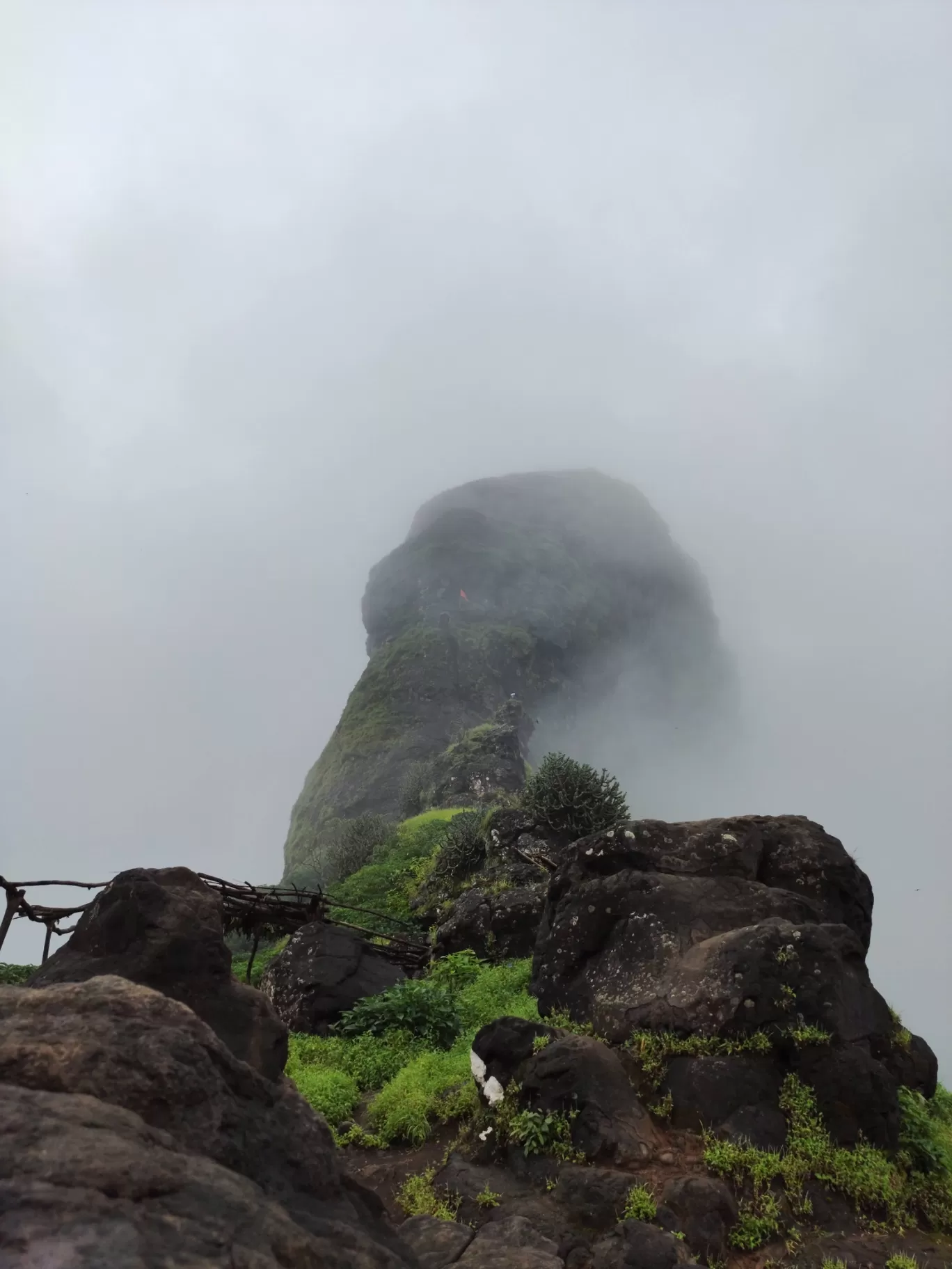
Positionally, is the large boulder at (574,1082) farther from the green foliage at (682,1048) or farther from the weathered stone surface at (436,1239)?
the weathered stone surface at (436,1239)

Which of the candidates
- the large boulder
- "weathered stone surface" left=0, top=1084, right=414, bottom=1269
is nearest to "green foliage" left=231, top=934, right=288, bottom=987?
the large boulder

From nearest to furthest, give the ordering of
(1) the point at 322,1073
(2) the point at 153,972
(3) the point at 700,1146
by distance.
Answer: (2) the point at 153,972
(3) the point at 700,1146
(1) the point at 322,1073

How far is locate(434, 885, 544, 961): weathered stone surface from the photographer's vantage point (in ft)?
52.0

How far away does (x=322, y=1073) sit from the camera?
10.1 meters

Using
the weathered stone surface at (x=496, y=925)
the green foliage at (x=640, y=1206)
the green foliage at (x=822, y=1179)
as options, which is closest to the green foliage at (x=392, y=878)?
the weathered stone surface at (x=496, y=925)

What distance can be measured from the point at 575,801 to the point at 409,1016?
10739 mm

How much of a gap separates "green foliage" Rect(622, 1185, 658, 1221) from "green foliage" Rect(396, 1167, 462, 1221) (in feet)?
4.83

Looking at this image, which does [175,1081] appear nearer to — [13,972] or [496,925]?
[13,972]

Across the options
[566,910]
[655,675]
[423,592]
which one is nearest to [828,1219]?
[566,910]

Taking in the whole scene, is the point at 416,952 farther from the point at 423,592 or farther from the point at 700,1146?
the point at 423,592

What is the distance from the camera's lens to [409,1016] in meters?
11.6

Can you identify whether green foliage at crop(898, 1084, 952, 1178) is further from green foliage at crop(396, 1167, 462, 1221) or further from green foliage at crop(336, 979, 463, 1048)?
green foliage at crop(336, 979, 463, 1048)

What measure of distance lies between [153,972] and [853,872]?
9270 mm

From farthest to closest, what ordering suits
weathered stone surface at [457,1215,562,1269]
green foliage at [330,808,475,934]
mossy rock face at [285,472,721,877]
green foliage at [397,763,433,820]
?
mossy rock face at [285,472,721,877] < green foliage at [397,763,433,820] < green foliage at [330,808,475,934] < weathered stone surface at [457,1215,562,1269]
